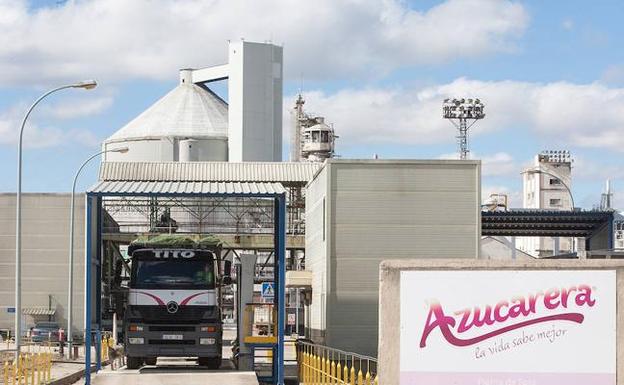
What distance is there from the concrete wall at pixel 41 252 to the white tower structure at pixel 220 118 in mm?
23157

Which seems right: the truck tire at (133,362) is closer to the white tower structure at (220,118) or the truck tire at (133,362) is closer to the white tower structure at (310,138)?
the white tower structure at (220,118)

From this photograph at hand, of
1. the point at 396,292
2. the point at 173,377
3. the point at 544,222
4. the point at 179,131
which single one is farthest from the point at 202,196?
the point at 179,131

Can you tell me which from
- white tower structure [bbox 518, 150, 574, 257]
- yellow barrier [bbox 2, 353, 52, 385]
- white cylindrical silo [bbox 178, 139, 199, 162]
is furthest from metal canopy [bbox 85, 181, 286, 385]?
white tower structure [bbox 518, 150, 574, 257]

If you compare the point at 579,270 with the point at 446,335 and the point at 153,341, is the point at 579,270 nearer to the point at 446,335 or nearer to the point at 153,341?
the point at 446,335

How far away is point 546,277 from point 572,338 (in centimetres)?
82

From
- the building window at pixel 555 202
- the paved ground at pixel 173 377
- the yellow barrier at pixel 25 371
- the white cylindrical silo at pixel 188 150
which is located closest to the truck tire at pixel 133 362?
the paved ground at pixel 173 377

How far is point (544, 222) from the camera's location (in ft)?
242

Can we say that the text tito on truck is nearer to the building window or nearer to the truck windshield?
the truck windshield

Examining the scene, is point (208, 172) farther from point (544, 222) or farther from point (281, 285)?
point (281, 285)

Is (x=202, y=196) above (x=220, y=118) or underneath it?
underneath

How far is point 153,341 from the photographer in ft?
87.8

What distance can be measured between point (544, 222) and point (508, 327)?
61299 millimetres

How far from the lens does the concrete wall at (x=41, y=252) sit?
69.2 m

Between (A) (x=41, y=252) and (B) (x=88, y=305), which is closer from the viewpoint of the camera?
(B) (x=88, y=305)
